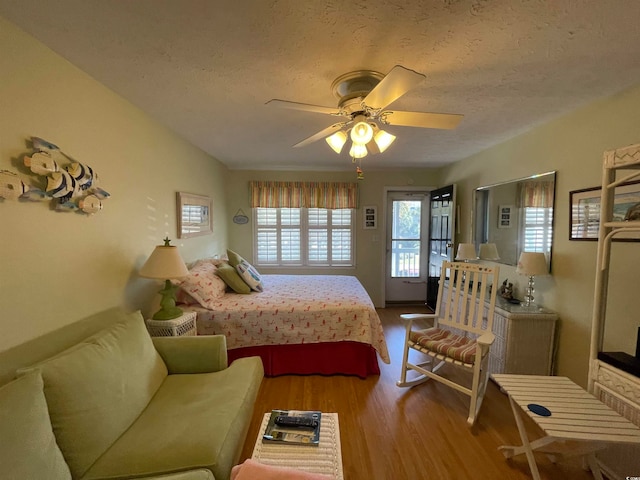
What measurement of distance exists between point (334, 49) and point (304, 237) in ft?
11.5

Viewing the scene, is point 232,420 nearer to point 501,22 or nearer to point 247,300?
point 247,300

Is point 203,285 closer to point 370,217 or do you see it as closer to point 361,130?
point 361,130

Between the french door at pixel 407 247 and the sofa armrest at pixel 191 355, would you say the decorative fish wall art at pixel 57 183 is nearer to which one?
the sofa armrest at pixel 191 355

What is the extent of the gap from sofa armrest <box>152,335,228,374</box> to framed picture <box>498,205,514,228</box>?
304 cm

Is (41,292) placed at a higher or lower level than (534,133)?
lower

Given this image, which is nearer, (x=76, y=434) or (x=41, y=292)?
(x=76, y=434)

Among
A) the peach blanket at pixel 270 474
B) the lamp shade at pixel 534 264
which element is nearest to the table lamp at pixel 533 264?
the lamp shade at pixel 534 264

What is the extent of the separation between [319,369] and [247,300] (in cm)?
97

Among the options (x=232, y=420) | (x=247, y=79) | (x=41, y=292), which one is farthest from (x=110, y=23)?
(x=232, y=420)

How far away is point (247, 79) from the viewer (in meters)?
1.76

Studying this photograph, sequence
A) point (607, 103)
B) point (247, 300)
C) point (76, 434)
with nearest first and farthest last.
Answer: point (76, 434) < point (607, 103) < point (247, 300)

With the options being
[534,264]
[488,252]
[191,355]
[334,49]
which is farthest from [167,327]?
[488,252]

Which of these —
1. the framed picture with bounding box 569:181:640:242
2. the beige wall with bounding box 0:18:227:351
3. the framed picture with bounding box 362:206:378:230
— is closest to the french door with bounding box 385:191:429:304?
the framed picture with bounding box 362:206:378:230

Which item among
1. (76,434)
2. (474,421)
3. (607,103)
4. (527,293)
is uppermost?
(607,103)
